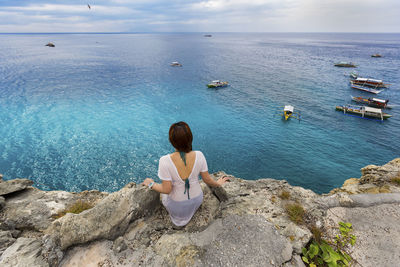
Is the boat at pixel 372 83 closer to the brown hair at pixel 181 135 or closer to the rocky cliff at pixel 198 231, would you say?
the rocky cliff at pixel 198 231

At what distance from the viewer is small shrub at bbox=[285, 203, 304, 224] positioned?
660 cm

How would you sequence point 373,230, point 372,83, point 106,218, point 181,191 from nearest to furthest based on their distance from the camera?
A: point 181,191, point 106,218, point 373,230, point 372,83

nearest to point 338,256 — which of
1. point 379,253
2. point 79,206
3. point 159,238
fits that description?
point 379,253

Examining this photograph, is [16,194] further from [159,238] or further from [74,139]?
[74,139]

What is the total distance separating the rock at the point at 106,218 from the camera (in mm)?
5359

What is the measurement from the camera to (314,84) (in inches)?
2168

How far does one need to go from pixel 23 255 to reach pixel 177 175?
181 inches

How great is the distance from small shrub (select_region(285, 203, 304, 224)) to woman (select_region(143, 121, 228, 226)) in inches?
134

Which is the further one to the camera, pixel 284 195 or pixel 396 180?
pixel 396 180

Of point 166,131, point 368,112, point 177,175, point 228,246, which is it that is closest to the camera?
point 177,175

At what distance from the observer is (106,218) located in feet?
18.9

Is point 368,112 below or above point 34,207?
below

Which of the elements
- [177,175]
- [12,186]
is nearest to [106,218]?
[177,175]

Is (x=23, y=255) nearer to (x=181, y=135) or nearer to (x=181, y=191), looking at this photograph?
(x=181, y=191)
